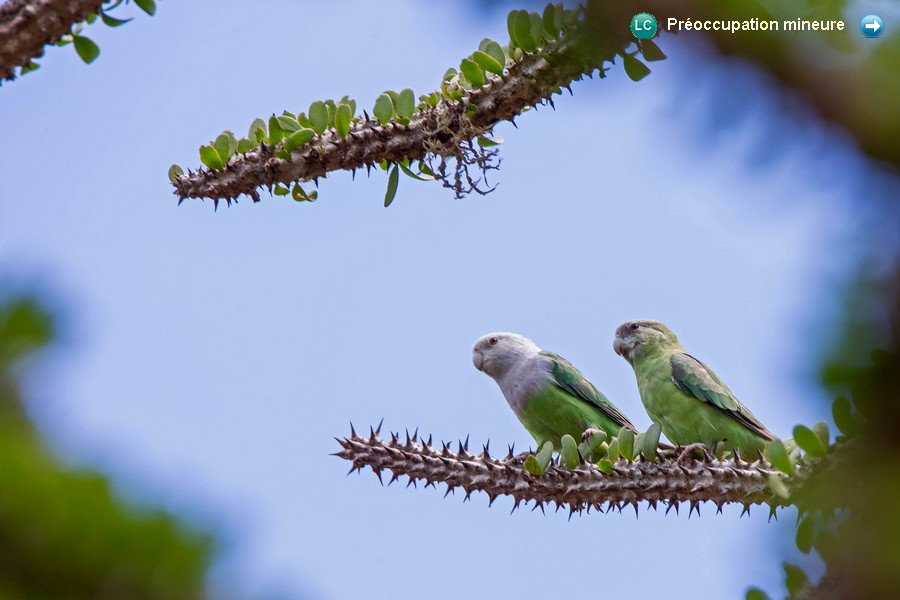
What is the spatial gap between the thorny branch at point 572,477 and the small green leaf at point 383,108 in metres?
1.18

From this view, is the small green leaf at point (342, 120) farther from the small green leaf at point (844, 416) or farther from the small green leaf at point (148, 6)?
the small green leaf at point (844, 416)

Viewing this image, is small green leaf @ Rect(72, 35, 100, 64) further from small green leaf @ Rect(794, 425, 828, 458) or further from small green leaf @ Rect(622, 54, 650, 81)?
small green leaf @ Rect(794, 425, 828, 458)

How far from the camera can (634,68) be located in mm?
2596

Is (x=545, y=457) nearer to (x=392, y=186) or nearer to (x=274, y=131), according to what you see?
(x=392, y=186)

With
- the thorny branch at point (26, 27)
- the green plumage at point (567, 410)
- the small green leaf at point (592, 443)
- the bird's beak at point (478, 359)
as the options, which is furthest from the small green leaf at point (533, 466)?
the bird's beak at point (478, 359)

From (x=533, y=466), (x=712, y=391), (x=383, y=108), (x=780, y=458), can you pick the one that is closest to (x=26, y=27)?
(x=383, y=108)

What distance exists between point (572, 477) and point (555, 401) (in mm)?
2481

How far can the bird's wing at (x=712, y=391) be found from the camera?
567 centimetres

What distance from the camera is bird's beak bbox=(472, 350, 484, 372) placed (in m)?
7.00

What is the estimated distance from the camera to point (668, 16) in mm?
710

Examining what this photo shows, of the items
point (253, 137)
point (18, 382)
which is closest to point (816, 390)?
point (18, 382)

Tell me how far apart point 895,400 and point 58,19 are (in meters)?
2.22

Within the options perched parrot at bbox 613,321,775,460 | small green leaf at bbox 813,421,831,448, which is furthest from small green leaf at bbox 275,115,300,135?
perched parrot at bbox 613,321,775,460

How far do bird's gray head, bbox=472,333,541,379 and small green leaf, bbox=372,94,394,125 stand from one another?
3.72 m
